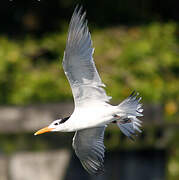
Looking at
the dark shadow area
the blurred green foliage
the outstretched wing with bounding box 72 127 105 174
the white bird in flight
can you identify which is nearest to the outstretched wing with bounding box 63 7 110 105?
the white bird in flight

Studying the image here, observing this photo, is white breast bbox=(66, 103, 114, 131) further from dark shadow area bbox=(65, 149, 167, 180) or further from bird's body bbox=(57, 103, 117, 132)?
dark shadow area bbox=(65, 149, 167, 180)

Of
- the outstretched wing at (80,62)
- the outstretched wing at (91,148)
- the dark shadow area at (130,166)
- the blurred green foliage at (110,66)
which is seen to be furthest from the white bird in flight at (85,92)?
Result: the dark shadow area at (130,166)

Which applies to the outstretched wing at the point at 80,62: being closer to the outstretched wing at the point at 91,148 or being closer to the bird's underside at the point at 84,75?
the bird's underside at the point at 84,75

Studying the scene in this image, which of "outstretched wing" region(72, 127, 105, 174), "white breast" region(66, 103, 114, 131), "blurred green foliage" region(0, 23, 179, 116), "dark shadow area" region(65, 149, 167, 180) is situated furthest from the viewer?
"dark shadow area" region(65, 149, 167, 180)

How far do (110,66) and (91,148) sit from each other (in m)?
2.44

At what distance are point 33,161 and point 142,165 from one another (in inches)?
41.8

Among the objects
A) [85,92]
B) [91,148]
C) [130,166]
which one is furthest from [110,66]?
[85,92]

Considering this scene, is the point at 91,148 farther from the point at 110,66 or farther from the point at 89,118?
the point at 110,66

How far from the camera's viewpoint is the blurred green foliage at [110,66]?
6395 millimetres

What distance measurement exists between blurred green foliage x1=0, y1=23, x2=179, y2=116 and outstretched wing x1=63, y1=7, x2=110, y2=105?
7.72ft

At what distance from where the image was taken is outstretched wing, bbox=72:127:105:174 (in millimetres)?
4219

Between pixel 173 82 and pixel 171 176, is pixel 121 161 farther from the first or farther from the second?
pixel 173 82

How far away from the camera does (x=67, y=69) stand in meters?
3.79

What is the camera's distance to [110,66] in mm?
6613
